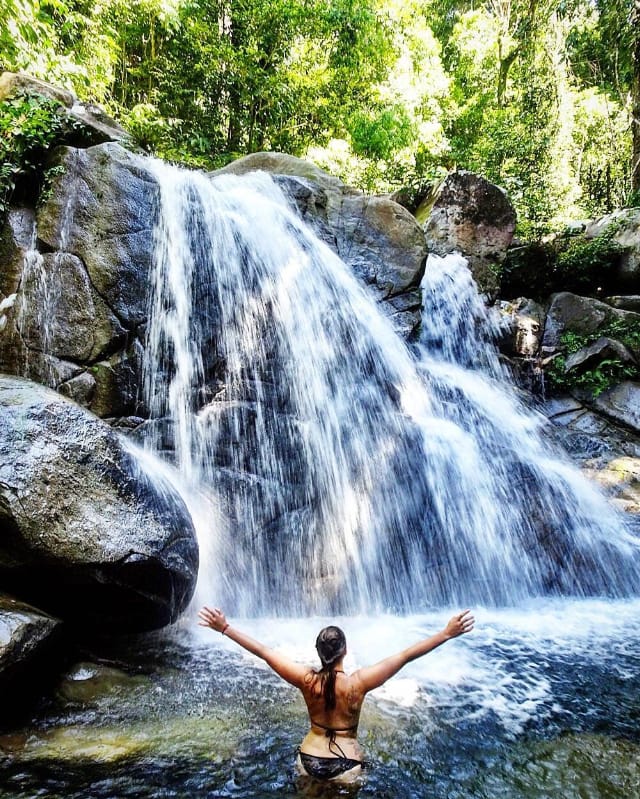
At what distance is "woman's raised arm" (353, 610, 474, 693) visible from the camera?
102 inches

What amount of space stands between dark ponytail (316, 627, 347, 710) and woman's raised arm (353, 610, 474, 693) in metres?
0.13

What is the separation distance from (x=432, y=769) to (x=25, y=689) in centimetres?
250

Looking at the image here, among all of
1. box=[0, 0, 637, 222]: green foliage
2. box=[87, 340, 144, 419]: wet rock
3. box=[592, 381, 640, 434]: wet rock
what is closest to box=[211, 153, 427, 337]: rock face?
box=[592, 381, 640, 434]: wet rock

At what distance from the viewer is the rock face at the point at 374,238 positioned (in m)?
9.13

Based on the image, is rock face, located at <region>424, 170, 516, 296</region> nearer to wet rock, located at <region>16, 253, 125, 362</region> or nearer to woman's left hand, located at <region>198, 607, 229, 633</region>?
wet rock, located at <region>16, 253, 125, 362</region>

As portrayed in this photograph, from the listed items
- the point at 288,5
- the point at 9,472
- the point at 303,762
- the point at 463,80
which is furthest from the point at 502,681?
the point at 463,80

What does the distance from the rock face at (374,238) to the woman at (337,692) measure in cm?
676

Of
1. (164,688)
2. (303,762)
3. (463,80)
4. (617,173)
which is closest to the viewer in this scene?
(303,762)

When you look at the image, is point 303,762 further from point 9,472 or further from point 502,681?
point 9,472

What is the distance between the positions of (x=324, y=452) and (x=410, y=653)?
3.77 m

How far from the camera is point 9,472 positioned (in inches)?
152

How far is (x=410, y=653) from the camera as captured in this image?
261cm

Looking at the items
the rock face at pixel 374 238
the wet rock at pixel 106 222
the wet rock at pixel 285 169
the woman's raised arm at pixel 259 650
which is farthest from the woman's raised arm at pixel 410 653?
the wet rock at pixel 285 169

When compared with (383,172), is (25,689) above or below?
below
